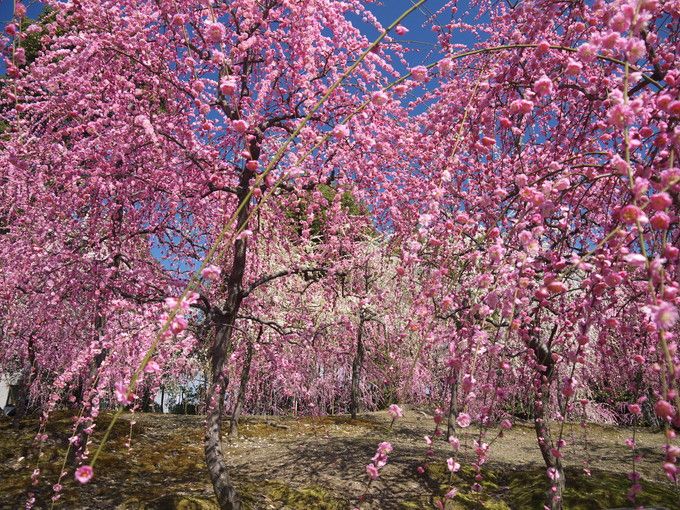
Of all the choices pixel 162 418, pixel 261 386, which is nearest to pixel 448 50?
pixel 162 418

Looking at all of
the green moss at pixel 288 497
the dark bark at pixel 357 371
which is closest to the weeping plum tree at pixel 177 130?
the green moss at pixel 288 497

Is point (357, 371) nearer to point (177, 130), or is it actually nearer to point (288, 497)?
point (288, 497)

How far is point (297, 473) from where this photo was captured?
691 cm

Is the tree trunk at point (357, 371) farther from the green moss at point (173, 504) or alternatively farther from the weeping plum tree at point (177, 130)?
the green moss at point (173, 504)

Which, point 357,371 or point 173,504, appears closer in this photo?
point 173,504

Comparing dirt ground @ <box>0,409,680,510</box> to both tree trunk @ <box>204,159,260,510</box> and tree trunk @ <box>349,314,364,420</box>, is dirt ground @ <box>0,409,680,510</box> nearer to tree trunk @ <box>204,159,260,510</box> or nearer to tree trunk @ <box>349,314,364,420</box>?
tree trunk @ <box>204,159,260,510</box>

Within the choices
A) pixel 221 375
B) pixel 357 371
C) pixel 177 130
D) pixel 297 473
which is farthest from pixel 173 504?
pixel 357 371

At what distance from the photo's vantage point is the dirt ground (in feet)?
18.4

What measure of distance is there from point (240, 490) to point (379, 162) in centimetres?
447

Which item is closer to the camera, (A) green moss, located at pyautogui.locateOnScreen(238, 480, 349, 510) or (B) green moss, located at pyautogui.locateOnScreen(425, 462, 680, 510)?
(A) green moss, located at pyautogui.locateOnScreen(238, 480, 349, 510)

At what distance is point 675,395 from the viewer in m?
1.49

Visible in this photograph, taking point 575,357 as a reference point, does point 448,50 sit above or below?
above

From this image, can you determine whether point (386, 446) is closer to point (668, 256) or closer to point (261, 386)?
point (668, 256)

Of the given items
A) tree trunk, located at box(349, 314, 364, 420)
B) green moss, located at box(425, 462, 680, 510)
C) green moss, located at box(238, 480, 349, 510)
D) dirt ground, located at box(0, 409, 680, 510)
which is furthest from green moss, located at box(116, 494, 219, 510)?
tree trunk, located at box(349, 314, 364, 420)
